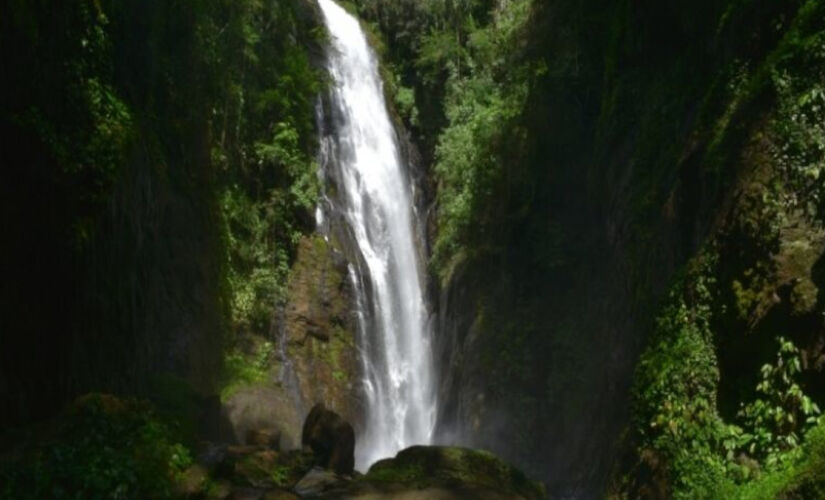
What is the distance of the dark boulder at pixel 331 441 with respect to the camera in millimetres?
14414

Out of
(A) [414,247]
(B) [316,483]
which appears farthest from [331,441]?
(A) [414,247]

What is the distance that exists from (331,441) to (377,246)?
11.0 meters

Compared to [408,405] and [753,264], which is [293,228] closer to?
[408,405]

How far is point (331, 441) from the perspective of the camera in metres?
14.7

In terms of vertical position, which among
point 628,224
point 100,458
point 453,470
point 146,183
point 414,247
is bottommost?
point 453,470

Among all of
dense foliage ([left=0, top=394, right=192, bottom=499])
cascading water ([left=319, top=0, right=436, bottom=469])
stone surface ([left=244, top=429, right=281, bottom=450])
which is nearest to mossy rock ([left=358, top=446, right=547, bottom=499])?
stone surface ([left=244, top=429, right=281, bottom=450])

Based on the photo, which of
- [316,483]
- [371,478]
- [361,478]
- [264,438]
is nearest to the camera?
Answer: [316,483]

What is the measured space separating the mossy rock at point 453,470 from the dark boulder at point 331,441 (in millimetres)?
1216

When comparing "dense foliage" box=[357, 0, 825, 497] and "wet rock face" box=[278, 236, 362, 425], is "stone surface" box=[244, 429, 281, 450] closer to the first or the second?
"dense foliage" box=[357, 0, 825, 497]

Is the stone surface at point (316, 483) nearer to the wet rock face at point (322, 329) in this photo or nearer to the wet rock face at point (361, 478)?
the wet rock face at point (361, 478)

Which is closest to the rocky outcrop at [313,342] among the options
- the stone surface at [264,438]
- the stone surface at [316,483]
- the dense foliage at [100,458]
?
the stone surface at [264,438]

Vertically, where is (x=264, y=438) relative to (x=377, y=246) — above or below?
below

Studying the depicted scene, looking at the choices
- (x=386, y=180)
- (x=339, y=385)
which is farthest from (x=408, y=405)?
(x=386, y=180)

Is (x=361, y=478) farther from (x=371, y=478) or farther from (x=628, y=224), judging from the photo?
(x=628, y=224)
